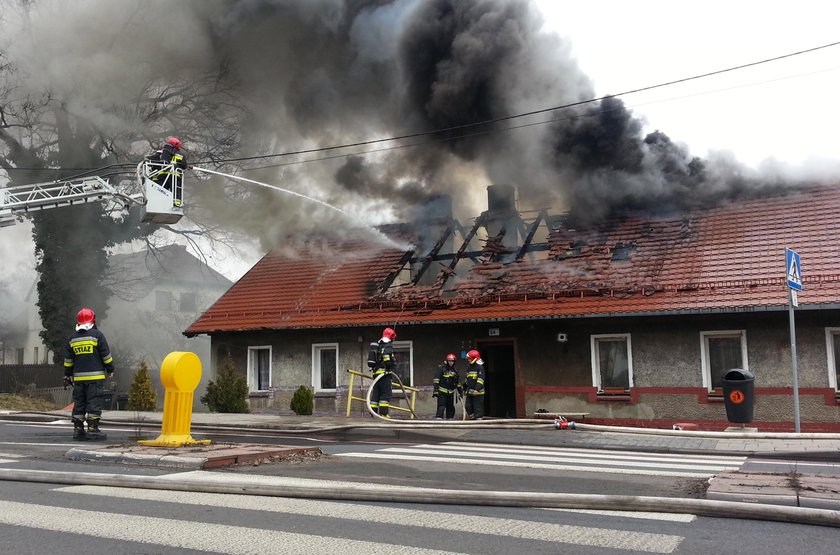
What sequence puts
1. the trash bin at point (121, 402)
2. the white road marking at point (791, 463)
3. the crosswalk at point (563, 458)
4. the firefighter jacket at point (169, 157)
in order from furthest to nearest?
the trash bin at point (121, 402), the firefighter jacket at point (169, 157), the white road marking at point (791, 463), the crosswalk at point (563, 458)

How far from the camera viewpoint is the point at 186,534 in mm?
4316

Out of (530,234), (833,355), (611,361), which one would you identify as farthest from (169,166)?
(833,355)

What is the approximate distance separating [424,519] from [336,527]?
573 millimetres

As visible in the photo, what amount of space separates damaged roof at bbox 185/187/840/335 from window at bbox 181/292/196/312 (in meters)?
24.3

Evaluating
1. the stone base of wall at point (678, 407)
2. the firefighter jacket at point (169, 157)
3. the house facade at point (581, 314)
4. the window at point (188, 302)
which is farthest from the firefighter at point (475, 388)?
the window at point (188, 302)

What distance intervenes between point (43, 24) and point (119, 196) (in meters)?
5.20

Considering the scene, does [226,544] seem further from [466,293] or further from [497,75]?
[497,75]

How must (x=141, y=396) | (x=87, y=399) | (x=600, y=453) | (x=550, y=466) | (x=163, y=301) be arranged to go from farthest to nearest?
(x=163, y=301) < (x=141, y=396) < (x=87, y=399) < (x=600, y=453) < (x=550, y=466)

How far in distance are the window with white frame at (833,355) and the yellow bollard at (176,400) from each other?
1077 centimetres

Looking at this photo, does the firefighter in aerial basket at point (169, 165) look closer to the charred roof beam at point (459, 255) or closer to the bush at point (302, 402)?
the bush at point (302, 402)

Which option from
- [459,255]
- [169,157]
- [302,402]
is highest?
[169,157]

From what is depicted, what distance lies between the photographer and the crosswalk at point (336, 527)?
4051mm

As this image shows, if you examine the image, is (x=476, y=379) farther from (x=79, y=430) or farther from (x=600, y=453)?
(x=79, y=430)

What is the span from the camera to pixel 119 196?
1761 centimetres
